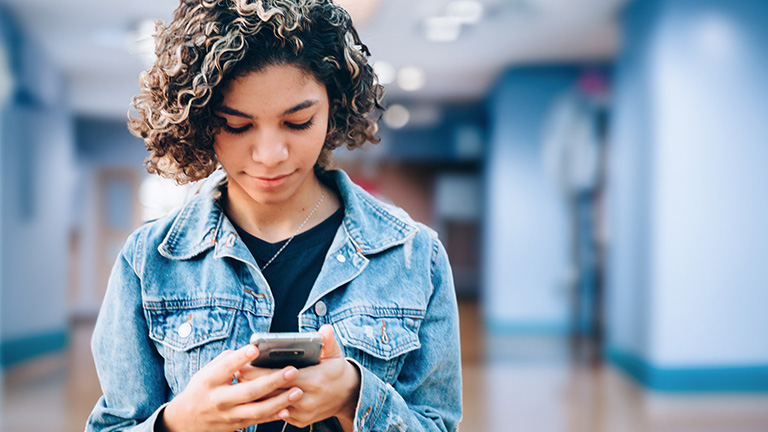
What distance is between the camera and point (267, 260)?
98 cm

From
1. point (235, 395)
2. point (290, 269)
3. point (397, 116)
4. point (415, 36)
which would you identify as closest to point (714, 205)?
point (415, 36)

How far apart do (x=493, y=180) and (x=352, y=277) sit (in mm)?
7818

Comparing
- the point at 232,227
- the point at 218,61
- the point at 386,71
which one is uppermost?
the point at 386,71

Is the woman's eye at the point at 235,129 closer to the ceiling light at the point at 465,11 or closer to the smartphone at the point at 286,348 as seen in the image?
the smartphone at the point at 286,348

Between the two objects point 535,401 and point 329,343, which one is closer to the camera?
point 329,343

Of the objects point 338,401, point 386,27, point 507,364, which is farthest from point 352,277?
point 386,27

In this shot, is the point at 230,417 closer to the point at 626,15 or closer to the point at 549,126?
the point at 626,15

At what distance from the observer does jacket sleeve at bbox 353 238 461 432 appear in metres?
0.97

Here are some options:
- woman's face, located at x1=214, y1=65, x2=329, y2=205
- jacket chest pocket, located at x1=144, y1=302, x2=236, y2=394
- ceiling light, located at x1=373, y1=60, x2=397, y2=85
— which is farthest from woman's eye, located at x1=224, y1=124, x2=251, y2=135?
ceiling light, located at x1=373, y1=60, x2=397, y2=85

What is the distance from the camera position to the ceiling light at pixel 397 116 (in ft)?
35.0

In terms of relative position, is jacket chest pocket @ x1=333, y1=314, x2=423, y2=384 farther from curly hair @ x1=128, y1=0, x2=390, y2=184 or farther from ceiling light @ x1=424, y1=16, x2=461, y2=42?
ceiling light @ x1=424, y1=16, x2=461, y2=42

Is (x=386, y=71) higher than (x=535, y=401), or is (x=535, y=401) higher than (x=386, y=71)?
(x=386, y=71)

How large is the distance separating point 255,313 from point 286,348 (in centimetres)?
22

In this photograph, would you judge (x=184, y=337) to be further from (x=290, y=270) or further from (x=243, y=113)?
(x=243, y=113)
